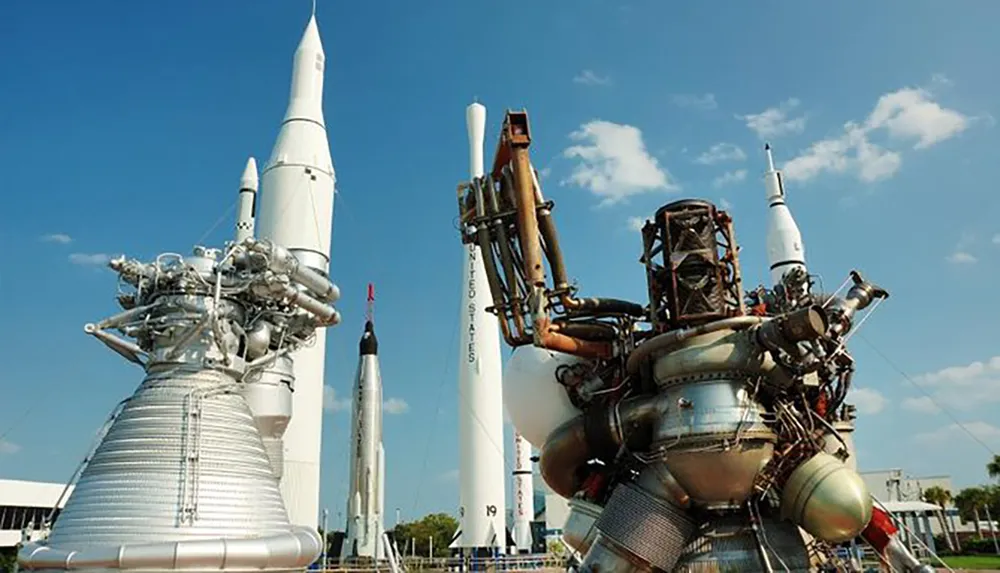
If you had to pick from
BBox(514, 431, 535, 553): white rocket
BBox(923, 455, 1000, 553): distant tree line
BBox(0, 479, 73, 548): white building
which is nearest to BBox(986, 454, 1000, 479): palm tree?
BBox(923, 455, 1000, 553): distant tree line

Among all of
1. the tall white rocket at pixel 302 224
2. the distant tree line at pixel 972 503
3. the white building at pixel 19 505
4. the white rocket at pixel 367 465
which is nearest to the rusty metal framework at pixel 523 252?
the tall white rocket at pixel 302 224

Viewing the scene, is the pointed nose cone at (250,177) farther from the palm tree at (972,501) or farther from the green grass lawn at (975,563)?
the palm tree at (972,501)

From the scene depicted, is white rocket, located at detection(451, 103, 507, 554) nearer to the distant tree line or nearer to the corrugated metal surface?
the corrugated metal surface

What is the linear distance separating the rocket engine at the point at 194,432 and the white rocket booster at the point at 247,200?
621 inches

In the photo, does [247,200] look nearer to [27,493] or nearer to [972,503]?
[27,493]

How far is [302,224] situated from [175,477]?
13782 mm

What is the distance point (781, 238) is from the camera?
26.9 metres

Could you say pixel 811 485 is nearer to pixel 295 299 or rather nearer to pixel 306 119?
pixel 295 299

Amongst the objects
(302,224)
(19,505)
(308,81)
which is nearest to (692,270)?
(302,224)

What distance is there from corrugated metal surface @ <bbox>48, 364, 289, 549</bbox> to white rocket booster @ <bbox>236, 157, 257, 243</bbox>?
1749 centimetres

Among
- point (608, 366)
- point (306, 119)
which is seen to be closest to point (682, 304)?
point (608, 366)

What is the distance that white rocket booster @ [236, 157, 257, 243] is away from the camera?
29.3 m

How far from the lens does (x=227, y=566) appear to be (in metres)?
11.2

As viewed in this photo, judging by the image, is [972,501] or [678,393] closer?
[678,393]
